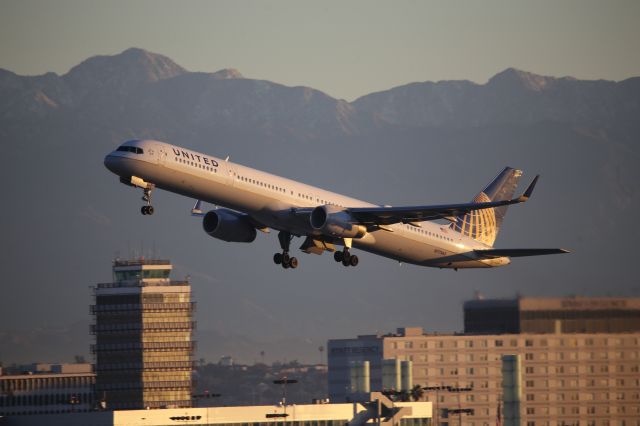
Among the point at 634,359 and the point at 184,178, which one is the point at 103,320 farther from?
the point at 184,178

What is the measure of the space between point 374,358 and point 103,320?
120 feet

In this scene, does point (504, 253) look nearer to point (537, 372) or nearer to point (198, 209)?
point (198, 209)

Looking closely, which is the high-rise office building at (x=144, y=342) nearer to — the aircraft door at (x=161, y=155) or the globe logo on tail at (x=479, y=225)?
the globe logo on tail at (x=479, y=225)

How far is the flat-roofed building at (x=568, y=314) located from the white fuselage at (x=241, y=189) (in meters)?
66.7

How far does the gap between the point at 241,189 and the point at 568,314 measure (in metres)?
84.9

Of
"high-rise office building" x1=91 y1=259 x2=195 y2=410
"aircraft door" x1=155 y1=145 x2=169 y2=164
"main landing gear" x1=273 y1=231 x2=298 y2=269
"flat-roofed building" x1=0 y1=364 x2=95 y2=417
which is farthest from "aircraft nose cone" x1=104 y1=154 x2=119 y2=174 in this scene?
"high-rise office building" x1=91 y1=259 x2=195 y2=410

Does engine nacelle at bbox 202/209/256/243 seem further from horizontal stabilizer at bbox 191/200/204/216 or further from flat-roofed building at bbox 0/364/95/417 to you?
flat-roofed building at bbox 0/364/95/417

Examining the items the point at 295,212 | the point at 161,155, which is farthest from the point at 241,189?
the point at 161,155

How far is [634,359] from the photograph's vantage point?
15938 cm

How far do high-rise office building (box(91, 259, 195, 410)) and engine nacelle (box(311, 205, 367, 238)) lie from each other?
330 ft

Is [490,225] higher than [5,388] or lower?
higher

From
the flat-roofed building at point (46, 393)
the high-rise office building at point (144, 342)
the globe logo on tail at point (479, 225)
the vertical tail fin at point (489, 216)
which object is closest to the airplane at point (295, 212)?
the globe logo on tail at point (479, 225)

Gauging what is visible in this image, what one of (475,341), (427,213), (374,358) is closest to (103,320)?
(374,358)

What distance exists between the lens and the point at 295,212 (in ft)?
268
